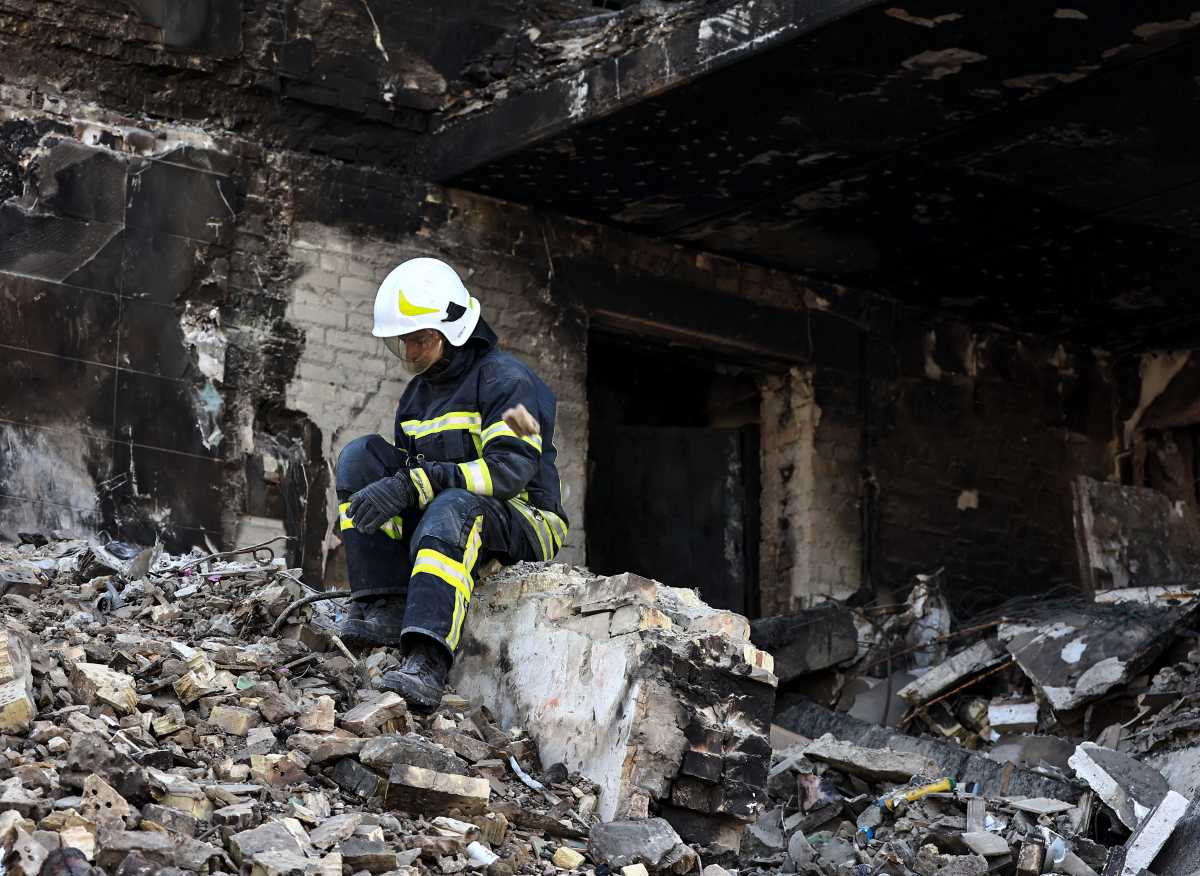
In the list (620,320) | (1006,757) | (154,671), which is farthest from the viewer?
(620,320)

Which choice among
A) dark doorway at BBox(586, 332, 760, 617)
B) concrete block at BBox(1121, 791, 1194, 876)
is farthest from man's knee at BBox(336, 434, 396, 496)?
dark doorway at BBox(586, 332, 760, 617)

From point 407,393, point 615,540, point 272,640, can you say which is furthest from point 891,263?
point 272,640

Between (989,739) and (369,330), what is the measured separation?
3.49 meters

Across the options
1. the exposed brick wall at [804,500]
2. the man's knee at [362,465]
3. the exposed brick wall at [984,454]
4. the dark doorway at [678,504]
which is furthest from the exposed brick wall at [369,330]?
the man's knee at [362,465]

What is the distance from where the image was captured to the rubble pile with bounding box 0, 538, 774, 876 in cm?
445

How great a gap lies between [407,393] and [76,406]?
2.33 metres

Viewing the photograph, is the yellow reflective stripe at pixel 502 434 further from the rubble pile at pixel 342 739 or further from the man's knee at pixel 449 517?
the rubble pile at pixel 342 739

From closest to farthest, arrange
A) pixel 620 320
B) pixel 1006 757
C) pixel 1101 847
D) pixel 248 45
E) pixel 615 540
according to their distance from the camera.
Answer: pixel 1101 847
pixel 1006 757
pixel 248 45
pixel 620 320
pixel 615 540

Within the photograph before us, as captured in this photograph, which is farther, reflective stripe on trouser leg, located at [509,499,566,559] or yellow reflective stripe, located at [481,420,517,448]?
reflective stripe on trouser leg, located at [509,499,566,559]

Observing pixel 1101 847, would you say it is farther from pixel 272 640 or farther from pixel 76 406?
pixel 76 406

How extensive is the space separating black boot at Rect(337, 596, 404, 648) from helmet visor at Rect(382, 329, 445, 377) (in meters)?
0.80

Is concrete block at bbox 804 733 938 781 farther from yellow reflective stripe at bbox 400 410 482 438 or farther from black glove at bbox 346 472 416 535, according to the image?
black glove at bbox 346 472 416 535

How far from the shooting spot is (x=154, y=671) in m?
5.50

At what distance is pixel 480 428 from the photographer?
6.19 m
